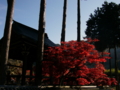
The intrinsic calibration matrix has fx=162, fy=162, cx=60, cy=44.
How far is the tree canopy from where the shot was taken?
86.4 ft

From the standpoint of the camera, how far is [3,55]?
8.26 metres

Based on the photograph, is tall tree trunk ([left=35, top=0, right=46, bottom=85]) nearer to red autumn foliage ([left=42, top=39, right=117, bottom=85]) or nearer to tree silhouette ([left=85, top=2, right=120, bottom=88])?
red autumn foliage ([left=42, top=39, right=117, bottom=85])

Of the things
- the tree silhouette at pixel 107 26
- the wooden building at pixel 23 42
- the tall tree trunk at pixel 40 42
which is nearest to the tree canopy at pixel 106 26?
the tree silhouette at pixel 107 26

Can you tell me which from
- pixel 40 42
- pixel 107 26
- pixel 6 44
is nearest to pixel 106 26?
pixel 107 26

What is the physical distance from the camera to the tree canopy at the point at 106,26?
26.3 m

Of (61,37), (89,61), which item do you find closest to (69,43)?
(89,61)

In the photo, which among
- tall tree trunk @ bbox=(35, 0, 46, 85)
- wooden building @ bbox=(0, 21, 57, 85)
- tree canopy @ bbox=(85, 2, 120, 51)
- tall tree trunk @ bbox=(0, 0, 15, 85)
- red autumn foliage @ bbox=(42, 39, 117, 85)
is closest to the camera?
tall tree trunk @ bbox=(0, 0, 15, 85)

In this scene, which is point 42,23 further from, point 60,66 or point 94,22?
point 94,22

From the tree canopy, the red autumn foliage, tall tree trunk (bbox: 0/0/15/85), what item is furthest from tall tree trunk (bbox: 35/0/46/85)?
the tree canopy

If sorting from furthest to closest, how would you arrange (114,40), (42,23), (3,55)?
(114,40) < (42,23) < (3,55)

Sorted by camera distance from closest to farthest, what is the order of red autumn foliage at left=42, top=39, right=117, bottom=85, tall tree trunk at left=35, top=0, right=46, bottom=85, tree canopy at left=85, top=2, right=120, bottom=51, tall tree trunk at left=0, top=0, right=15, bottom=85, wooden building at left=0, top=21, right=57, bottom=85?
tall tree trunk at left=0, top=0, right=15, bottom=85
red autumn foliage at left=42, top=39, right=117, bottom=85
tall tree trunk at left=35, top=0, right=46, bottom=85
wooden building at left=0, top=21, right=57, bottom=85
tree canopy at left=85, top=2, right=120, bottom=51

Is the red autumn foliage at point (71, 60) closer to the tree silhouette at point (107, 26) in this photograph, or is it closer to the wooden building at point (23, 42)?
the wooden building at point (23, 42)

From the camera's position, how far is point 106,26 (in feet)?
88.1

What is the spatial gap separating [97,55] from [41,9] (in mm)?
4632
